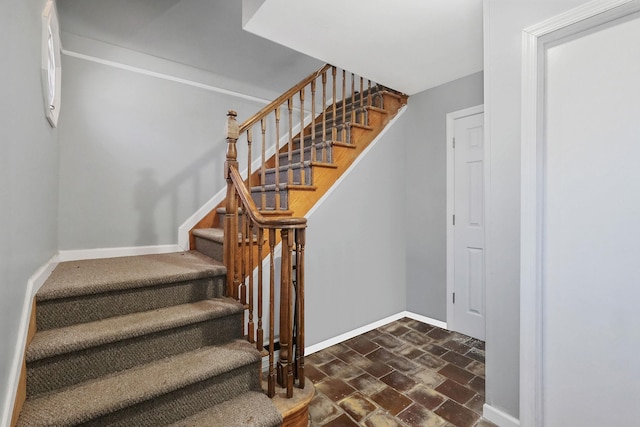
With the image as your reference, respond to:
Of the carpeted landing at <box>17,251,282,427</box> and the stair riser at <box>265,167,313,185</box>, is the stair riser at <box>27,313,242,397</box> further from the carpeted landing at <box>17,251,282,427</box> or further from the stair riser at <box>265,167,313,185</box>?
the stair riser at <box>265,167,313,185</box>

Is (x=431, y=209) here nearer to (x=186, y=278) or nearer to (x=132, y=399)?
(x=186, y=278)

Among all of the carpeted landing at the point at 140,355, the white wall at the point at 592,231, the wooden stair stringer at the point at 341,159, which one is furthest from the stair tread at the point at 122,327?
the white wall at the point at 592,231

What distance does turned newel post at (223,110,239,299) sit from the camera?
1936mm

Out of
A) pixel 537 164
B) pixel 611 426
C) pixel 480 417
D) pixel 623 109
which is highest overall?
pixel 623 109

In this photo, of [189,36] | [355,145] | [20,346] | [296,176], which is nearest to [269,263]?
[296,176]

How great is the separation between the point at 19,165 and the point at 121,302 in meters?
0.88

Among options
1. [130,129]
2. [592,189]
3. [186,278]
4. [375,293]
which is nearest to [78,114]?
[130,129]

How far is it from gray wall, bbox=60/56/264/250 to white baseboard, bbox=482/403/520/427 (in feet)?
9.38

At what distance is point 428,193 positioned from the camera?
9.77 feet

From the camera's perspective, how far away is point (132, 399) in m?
1.23

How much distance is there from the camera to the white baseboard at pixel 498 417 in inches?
59.3

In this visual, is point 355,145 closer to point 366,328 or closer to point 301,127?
point 301,127

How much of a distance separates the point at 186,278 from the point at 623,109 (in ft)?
8.10

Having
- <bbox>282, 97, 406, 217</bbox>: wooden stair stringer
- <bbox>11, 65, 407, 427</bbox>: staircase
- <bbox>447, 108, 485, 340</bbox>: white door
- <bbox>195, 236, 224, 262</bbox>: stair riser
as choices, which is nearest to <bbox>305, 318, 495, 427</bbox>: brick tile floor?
<bbox>447, 108, 485, 340</bbox>: white door
